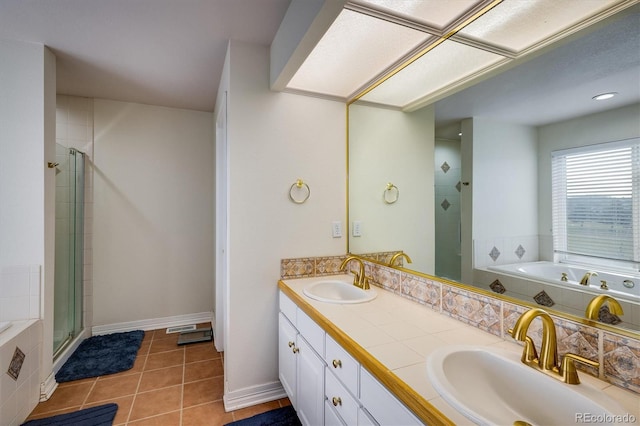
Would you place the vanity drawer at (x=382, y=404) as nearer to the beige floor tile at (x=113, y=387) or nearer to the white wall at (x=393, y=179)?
the white wall at (x=393, y=179)

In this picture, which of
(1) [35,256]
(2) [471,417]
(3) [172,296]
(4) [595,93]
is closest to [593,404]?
(2) [471,417]

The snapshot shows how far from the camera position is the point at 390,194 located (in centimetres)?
187

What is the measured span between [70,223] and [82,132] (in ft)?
3.08

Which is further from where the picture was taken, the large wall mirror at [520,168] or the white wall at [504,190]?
the white wall at [504,190]

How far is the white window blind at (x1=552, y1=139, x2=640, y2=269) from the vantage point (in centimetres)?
80

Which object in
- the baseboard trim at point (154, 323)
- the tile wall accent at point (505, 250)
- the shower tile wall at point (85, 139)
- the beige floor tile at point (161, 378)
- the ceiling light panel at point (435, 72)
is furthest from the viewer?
the baseboard trim at point (154, 323)

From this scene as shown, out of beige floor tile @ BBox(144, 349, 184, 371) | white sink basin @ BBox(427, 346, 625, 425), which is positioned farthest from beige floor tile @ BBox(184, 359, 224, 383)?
white sink basin @ BBox(427, 346, 625, 425)

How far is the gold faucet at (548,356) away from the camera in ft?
2.63

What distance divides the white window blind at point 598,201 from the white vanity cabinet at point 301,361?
1.03 m

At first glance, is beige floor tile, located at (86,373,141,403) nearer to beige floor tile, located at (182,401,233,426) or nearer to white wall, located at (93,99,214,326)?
beige floor tile, located at (182,401,233,426)

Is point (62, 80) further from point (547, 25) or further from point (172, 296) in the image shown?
point (547, 25)

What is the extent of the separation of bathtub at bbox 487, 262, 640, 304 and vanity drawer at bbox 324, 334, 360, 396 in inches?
26.7

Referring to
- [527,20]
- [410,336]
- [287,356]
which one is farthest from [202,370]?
[527,20]

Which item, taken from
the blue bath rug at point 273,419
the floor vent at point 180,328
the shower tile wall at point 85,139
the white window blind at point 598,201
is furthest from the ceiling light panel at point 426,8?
the floor vent at point 180,328
